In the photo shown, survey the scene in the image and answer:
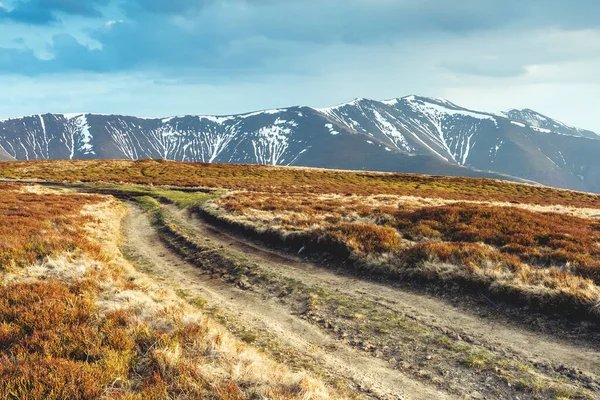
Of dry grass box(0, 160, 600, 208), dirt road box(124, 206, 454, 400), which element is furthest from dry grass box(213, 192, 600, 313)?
dry grass box(0, 160, 600, 208)

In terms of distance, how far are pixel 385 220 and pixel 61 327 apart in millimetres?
16453

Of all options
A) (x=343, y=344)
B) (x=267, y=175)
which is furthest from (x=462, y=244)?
(x=267, y=175)

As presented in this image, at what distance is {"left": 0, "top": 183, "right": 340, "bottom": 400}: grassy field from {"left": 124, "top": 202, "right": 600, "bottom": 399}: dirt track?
1281 millimetres

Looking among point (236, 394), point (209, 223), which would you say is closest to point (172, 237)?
point (209, 223)

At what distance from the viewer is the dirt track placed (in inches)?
263

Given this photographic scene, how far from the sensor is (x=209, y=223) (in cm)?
2408

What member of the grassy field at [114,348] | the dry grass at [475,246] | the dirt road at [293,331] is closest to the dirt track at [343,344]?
the dirt road at [293,331]

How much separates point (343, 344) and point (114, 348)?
4.66 meters

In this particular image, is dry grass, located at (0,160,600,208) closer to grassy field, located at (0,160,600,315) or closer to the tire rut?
grassy field, located at (0,160,600,315)

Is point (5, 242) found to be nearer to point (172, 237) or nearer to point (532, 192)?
point (172, 237)

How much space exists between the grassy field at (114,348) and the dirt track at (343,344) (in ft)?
4.20

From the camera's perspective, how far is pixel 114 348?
20.8 feet

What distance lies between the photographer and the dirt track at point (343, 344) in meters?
6.67

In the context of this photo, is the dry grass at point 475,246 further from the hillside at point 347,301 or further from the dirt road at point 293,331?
the dirt road at point 293,331
